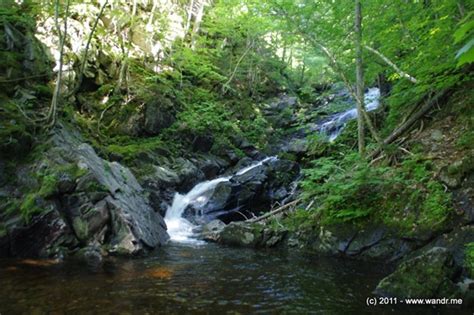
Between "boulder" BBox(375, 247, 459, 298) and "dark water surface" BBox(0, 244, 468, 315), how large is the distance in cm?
41

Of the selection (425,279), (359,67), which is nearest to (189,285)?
(425,279)

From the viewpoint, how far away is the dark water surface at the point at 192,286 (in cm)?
571

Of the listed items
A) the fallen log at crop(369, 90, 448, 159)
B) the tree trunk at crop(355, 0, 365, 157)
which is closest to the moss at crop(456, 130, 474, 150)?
the fallen log at crop(369, 90, 448, 159)

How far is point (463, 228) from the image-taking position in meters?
7.75

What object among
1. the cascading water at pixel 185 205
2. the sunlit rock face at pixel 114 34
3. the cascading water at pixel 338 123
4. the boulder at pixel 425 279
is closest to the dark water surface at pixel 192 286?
the boulder at pixel 425 279

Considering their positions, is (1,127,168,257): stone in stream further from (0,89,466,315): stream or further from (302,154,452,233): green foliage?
(302,154,452,233): green foliage

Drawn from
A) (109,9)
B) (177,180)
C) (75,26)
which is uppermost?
(109,9)

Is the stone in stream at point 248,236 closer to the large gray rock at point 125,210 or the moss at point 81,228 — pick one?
the large gray rock at point 125,210

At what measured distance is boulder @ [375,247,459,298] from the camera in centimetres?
592

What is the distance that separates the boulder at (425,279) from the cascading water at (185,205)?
Answer: 303 inches

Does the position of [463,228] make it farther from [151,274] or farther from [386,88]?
[386,88]

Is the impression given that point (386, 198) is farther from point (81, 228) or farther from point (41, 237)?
point (41, 237)

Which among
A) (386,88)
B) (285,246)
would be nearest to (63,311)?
(285,246)

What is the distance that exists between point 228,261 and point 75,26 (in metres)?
14.4
